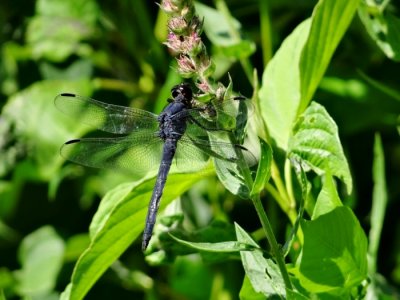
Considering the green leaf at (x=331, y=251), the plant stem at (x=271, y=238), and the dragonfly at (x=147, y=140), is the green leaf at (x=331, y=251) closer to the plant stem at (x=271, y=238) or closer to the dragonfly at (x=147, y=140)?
the plant stem at (x=271, y=238)

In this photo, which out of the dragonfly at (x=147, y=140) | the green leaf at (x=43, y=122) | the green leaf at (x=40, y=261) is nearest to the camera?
the dragonfly at (x=147, y=140)

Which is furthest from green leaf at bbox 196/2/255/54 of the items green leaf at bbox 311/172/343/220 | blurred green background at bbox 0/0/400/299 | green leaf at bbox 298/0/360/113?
green leaf at bbox 311/172/343/220

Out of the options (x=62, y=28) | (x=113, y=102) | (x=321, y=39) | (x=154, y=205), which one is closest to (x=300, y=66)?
(x=321, y=39)

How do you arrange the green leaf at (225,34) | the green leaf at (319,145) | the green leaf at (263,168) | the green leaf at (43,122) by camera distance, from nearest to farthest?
the green leaf at (263,168)
the green leaf at (319,145)
the green leaf at (225,34)
the green leaf at (43,122)

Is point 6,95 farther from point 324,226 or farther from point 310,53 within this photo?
point 324,226

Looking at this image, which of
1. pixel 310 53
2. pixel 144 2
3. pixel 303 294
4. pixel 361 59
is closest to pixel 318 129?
pixel 310 53

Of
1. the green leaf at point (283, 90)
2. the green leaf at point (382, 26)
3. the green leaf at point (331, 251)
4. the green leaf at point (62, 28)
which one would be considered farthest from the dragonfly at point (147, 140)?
the green leaf at point (62, 28)
